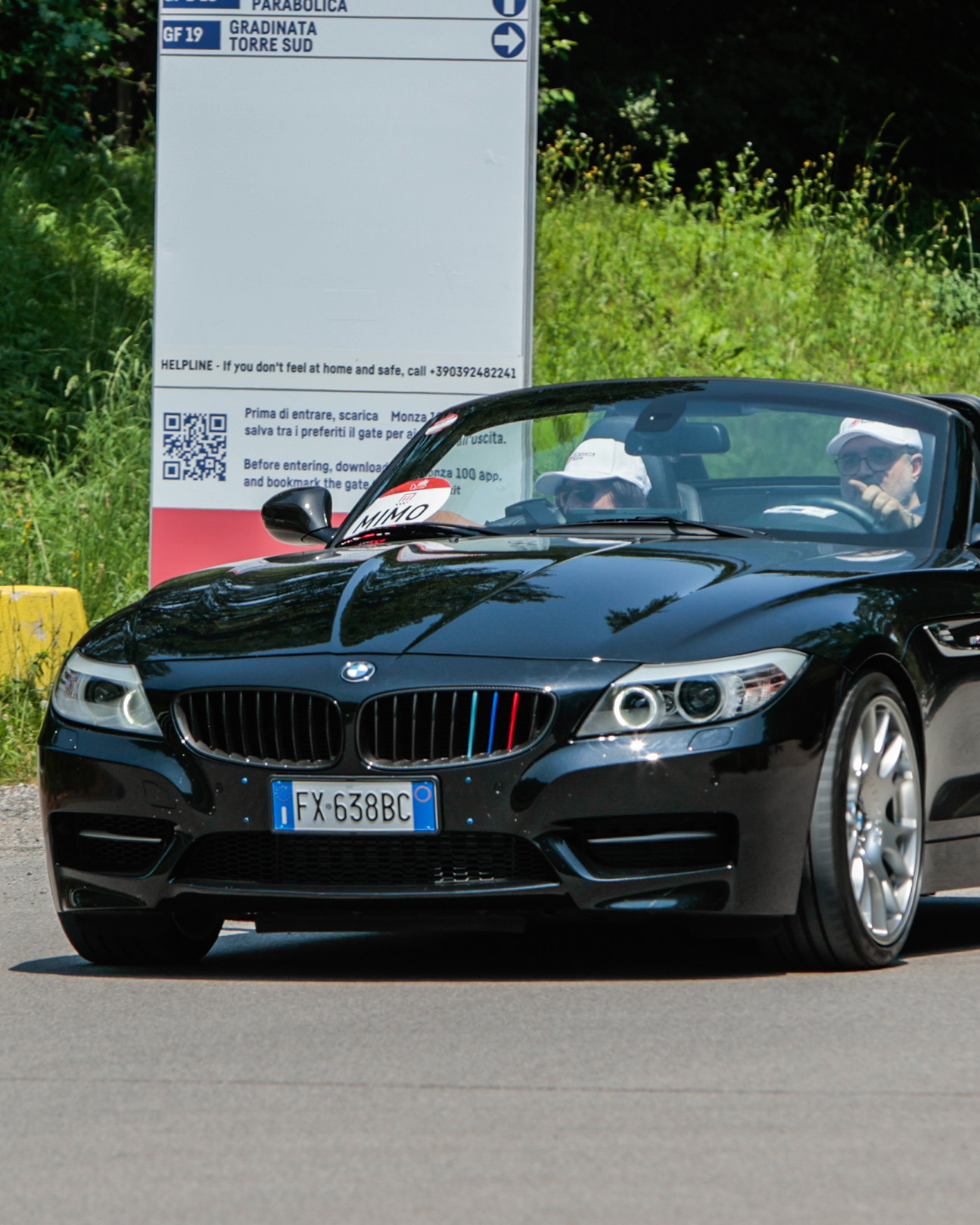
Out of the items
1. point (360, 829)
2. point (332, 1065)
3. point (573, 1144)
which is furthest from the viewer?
point (360, 829)

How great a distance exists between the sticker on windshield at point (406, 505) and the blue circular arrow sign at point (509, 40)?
4619mm

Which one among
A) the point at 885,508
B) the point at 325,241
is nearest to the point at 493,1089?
the point at 885,508

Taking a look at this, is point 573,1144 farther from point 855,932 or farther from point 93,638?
point 93,638

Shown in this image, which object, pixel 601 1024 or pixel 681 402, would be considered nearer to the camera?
pixel 601 1024

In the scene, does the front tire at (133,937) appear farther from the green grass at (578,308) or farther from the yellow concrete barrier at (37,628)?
the green grass at (578,308)

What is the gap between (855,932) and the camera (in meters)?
5.16

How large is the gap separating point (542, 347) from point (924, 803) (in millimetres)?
12713

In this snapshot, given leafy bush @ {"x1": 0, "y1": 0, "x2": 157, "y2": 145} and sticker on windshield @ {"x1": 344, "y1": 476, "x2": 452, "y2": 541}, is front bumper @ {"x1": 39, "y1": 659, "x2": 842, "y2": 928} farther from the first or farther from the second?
leafy bush @ {"x1": 0, "y1": 0, "x2": 157, "y2": 145}

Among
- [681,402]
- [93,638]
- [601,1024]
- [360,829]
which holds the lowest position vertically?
[601,1024]

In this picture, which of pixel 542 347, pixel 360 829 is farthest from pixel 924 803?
pixel 542 347

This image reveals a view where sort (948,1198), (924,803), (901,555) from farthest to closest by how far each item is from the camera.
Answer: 1. (901,555)
2. (924,803)
3. (948,1198)

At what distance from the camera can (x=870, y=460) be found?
629 centimetres

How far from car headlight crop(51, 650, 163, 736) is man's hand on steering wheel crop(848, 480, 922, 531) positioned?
2.12m

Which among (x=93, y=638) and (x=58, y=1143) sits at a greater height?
(x=93, y=638)
